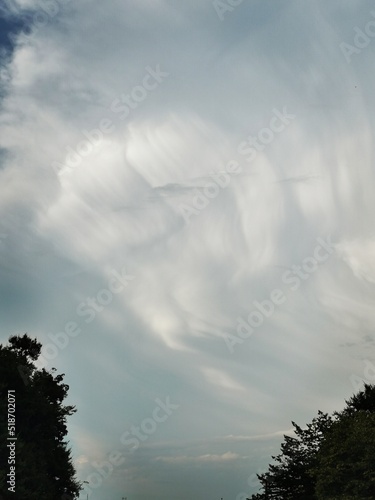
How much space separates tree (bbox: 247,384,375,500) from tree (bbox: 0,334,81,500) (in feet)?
83.6

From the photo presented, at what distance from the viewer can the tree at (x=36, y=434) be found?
51250mm

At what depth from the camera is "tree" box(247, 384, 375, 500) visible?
50.9 meters

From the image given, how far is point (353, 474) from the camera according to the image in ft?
171

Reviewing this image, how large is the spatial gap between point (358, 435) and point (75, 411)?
35296mm

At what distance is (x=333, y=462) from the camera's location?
5428 centimetres

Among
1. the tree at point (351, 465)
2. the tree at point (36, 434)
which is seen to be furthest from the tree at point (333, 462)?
the tree at point (36, 434)

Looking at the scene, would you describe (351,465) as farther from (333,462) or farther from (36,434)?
(36,434)

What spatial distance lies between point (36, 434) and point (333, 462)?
1176 inches

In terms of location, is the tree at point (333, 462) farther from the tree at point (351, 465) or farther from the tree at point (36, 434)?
the tree at point (36, 434)

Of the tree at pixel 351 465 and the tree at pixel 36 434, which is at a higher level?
the tree at pixel 36 434

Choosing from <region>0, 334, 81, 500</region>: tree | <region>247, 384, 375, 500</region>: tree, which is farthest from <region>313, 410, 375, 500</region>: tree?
<region>0, 334, 81, 500</region>: tree

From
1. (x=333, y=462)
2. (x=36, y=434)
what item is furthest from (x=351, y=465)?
(x=36, y=434)

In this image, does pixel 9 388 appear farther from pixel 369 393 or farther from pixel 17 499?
pixel 369 393

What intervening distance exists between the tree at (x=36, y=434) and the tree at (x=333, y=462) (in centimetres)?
2548
